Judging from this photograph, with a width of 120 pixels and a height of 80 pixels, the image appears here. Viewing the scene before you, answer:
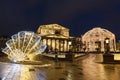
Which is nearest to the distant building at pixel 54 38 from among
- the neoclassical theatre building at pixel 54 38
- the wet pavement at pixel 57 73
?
the neoclassical theatre building at pixel 54 38

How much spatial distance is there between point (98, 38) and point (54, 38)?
59138 millimetres

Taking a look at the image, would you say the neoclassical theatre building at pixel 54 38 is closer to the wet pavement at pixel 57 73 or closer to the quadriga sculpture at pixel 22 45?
the quadriga sculpture at pixel 22 45

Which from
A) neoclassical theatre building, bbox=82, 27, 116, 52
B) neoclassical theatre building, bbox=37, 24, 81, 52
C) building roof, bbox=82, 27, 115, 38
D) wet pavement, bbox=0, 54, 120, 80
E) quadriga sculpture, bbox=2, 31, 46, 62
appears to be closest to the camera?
wet pavement, bbox=0, 54, 120, 80

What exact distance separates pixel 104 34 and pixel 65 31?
266ft

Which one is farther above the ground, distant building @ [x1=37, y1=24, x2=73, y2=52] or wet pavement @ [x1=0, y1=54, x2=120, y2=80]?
distant building @ [x1=37, y1=24, x2=73, y2=52]

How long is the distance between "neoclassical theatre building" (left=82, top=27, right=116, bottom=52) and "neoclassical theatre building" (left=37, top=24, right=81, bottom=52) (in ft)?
137

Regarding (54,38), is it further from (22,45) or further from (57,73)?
(57,73)

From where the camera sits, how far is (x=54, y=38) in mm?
135625

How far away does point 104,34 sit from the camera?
252ft

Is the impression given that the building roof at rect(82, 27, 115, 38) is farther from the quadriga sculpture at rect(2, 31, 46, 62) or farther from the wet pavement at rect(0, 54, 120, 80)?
the wet pavement at rect(0, 54, 120, 80)

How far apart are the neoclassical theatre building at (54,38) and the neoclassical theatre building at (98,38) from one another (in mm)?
41799

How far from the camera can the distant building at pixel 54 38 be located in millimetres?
131000

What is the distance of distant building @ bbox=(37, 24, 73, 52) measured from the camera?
131 m

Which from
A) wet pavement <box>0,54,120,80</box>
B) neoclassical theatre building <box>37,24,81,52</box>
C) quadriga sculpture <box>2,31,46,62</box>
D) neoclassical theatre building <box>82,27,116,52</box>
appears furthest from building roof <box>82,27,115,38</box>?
wet pavement <box>0,54,120,80</box>
